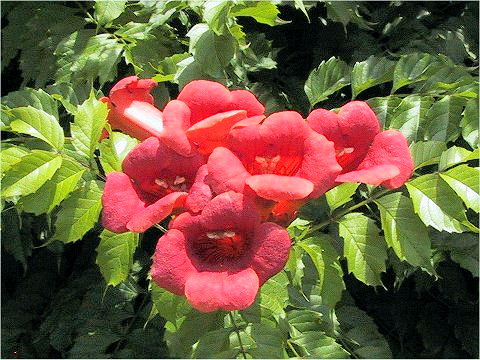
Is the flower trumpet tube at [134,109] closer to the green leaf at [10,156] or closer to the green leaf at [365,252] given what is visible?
the green leaf at [10,156]

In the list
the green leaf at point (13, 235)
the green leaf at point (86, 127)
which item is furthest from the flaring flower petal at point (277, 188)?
the green leaf at point (13, 235)

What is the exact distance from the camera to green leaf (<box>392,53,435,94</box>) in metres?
1.77

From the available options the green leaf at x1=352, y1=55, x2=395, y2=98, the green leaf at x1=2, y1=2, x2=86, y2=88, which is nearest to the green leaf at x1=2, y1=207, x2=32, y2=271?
the green leaf at x1=2, y1=2, x2=86, y2=88

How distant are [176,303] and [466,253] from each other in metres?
0.97

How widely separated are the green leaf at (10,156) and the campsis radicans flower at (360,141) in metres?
0.64

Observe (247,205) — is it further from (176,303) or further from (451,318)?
(451,318)

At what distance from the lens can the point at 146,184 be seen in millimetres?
1419

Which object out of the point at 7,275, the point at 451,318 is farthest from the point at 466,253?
the point at 7,275

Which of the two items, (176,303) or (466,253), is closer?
(176,303)

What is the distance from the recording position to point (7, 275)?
2.88 meters

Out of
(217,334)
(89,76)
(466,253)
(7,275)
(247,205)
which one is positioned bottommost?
(7,275)

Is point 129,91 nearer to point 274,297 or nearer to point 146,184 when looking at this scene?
point 146,184

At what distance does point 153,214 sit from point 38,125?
45cm

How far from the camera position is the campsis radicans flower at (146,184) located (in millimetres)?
1348
